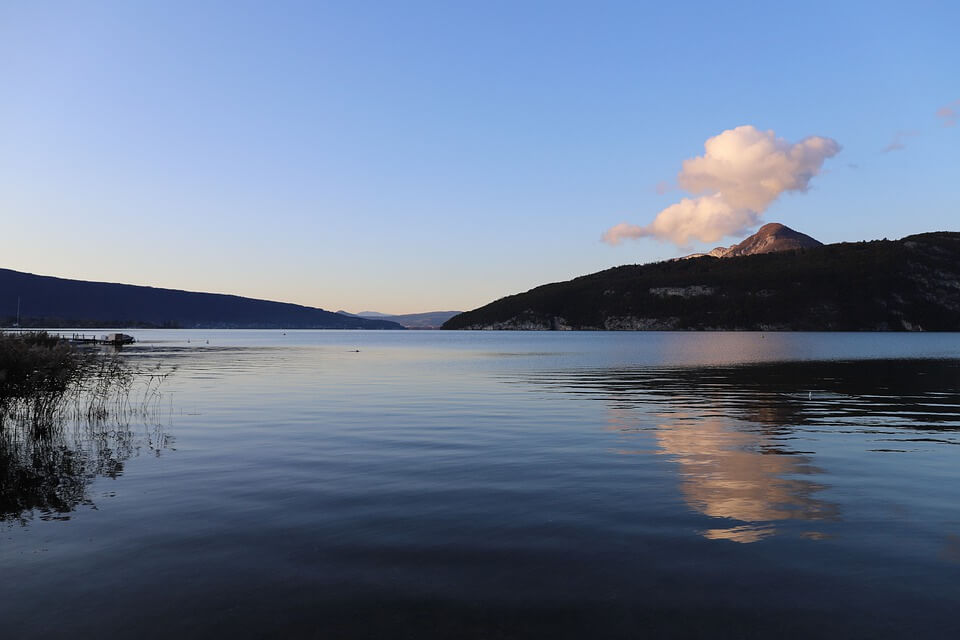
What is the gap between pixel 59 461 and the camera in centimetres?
2134

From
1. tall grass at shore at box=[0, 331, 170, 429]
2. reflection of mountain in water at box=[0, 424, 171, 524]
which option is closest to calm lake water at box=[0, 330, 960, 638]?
reflection of mountain in water at box=[0, 424, 171, 524]

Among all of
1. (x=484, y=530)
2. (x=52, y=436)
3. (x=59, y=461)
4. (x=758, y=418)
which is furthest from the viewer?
(x=758, y=418)

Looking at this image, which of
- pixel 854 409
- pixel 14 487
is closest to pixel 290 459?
pixel 14 487

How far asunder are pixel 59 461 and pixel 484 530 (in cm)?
1605

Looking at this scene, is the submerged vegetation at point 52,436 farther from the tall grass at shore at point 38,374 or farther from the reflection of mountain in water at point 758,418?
the reflection of mountain in water at point 758,418

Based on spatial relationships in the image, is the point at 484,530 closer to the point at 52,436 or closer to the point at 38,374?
the point at 52,436

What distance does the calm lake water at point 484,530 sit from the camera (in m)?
9.28

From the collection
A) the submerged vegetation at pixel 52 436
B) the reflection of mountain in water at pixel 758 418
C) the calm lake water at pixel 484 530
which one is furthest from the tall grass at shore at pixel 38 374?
the reflection of mountain in water at pixel 758 418

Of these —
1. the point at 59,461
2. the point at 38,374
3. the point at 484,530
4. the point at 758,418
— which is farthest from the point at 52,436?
the point at 758,418

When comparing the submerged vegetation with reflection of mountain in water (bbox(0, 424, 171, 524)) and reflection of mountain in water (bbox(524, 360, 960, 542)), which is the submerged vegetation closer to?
reflection of mountain in water (bbox(0, 424, 171, 524))

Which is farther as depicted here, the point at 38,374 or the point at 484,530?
the point at 38,374

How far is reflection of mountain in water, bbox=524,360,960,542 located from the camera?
53.8 ft

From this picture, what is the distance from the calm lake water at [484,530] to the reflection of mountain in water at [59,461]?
125 mm

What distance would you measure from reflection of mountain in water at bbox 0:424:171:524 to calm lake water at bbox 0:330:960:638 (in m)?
0.12
